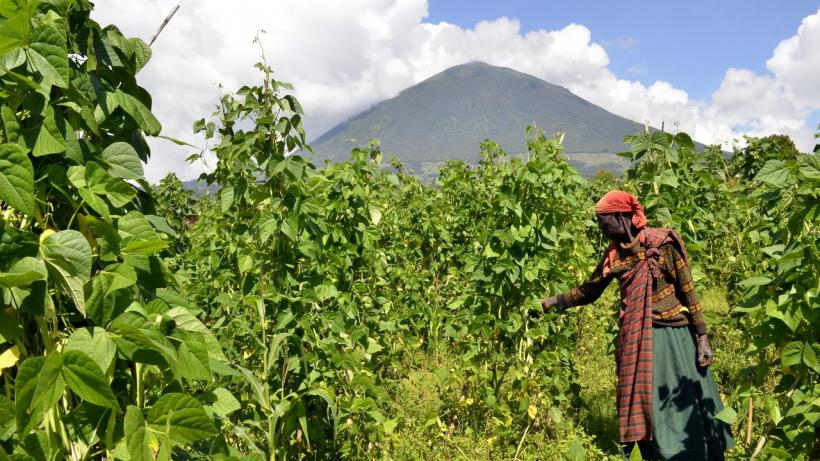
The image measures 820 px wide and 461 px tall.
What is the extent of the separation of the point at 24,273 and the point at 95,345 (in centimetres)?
20

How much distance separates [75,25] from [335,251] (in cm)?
305

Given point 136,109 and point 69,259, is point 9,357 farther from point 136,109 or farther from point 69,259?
point 136,109

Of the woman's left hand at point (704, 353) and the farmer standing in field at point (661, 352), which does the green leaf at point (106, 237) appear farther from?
the woman's left hand at point (704, 353)

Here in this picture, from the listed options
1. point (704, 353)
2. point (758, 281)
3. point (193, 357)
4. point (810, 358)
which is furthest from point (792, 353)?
point (193, 357)

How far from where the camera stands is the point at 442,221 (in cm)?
861

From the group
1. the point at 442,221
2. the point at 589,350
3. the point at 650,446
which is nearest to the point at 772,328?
the point at 650,446

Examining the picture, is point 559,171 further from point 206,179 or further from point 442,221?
point 442,221

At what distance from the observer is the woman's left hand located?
322 centimetres

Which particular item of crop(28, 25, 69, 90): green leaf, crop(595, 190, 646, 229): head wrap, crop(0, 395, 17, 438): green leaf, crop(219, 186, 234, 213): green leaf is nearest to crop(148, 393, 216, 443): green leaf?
crop(0, 395, 17, 438): green leaf

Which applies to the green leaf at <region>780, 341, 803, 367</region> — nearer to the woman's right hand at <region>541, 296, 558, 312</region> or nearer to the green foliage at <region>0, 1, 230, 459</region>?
the woman's right hand at <region>541, 296, 558, 312</region>

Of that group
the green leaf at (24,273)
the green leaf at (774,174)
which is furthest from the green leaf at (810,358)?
the green leaf at (24,273)

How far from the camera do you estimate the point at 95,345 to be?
1082 millimetres

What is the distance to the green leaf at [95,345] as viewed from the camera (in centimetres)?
106

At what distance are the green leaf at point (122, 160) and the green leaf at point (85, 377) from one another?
18.5 inches
